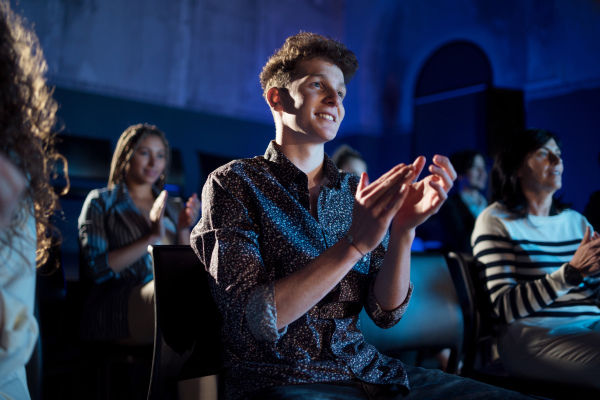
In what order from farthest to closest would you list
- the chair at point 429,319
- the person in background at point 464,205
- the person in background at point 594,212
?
1. the person in background at point 464,205
2. the person in background at point 594,212
3. the chair at point 429,319

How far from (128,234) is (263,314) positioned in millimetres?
1313

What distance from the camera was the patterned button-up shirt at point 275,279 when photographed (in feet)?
3.12

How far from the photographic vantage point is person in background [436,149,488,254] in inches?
131

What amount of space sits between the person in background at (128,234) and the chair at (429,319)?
2.62 feet

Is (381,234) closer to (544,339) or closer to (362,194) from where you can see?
(362,194)

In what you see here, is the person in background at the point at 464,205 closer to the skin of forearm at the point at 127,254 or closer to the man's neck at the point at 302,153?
the skin of forearm at the point at 127,254

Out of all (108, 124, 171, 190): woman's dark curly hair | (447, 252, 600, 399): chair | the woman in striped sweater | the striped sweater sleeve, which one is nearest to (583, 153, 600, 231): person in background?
the woman in striped sweater

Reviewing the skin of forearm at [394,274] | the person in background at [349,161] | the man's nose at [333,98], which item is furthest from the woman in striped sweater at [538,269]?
the person in background at [349,161]

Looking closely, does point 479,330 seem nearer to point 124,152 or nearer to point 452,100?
point 124,152

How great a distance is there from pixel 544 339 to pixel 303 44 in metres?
1.10

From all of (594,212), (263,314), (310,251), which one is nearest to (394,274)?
(310,251)

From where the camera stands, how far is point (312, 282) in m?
0.91

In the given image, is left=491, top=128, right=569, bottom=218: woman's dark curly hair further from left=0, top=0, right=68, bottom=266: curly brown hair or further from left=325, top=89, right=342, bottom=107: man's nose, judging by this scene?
left=0, top=0, right=68, bottom=266: curly brown hair

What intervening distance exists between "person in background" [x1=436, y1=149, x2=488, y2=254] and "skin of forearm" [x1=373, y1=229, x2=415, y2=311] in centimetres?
215
